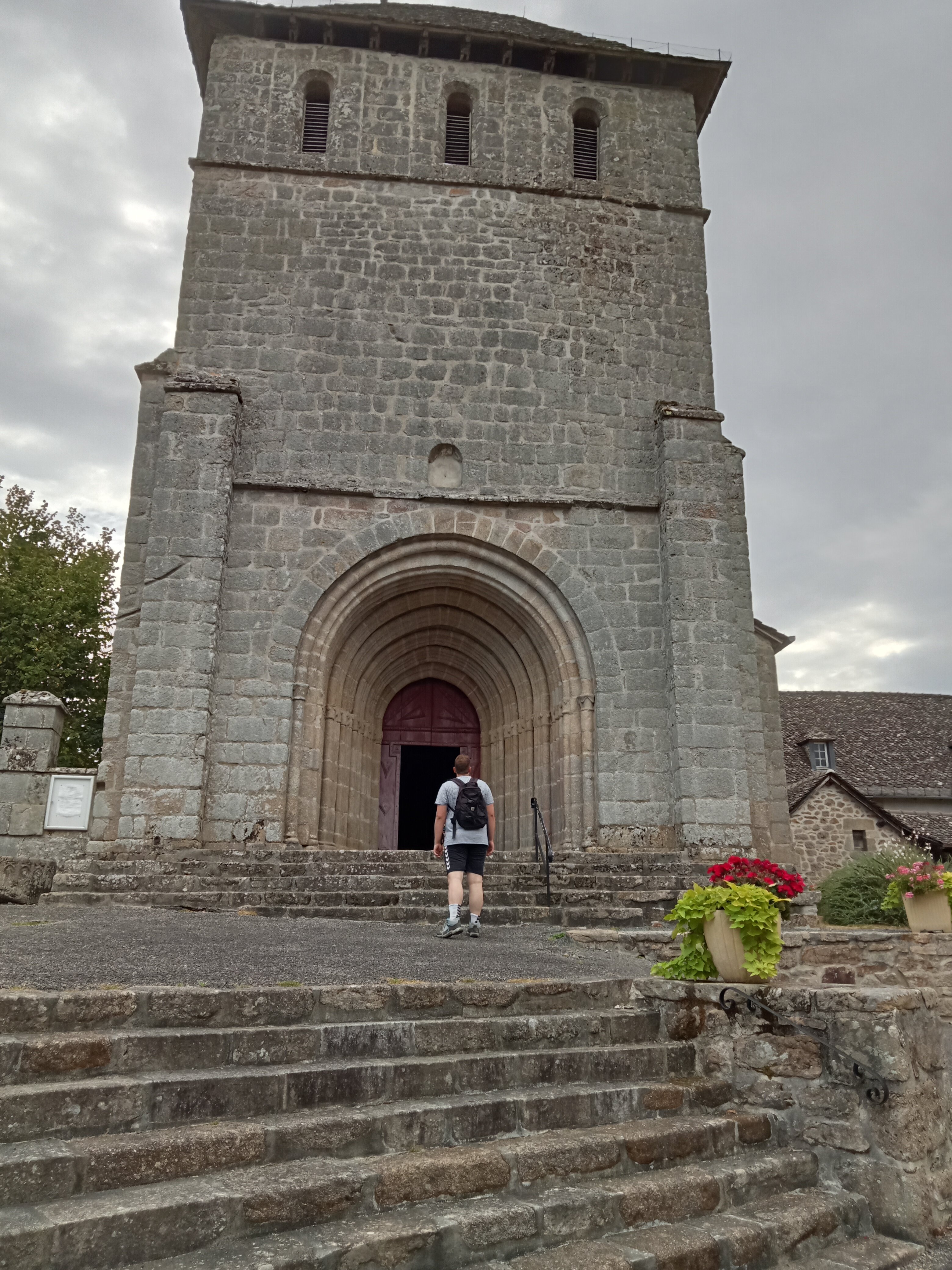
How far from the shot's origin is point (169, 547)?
10.4m

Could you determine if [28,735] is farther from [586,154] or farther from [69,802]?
[586,154]

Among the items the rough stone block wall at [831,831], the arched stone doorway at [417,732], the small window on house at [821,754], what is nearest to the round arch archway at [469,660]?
the arched stone doorway at [417,732]

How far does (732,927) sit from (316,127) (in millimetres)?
12740

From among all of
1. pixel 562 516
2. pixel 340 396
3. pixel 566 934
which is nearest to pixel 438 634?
pixel 562 516

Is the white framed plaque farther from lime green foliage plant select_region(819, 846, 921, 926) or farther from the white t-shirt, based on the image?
lime green foliage plant select_region(819, 846, 921, 926)

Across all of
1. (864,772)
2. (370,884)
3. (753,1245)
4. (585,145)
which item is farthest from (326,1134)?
(864,772)

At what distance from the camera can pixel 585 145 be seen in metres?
13.6

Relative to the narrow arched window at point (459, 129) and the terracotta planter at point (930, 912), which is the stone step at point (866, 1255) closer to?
the terracotta planter at point (930, 912)

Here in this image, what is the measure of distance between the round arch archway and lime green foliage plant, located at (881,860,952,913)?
334 centimetres

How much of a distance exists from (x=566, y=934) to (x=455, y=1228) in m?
4.30

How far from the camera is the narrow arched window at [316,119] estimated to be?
12.8 m

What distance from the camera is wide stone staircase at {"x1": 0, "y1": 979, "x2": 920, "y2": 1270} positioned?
8.02 feet

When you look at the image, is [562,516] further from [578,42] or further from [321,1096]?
[321,1096]

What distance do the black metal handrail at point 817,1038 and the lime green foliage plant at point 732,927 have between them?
0.26m
